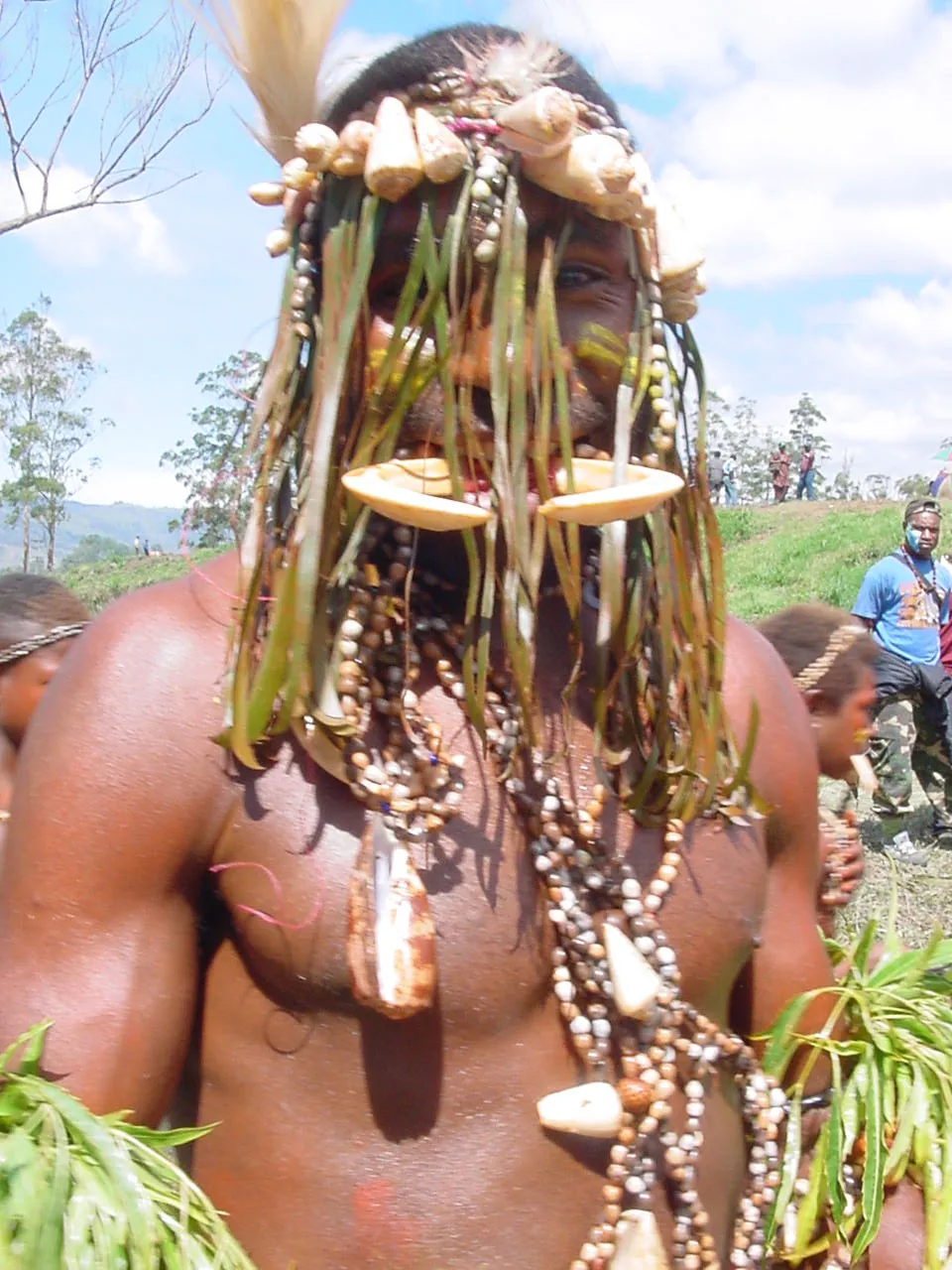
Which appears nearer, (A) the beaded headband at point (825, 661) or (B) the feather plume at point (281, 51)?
(B) the feather plume at point (281, 51)

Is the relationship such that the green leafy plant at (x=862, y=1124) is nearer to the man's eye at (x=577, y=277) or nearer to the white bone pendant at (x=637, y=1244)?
the white bone pendant at (x=637, y=1244)

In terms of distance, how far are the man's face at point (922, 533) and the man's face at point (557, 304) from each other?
6.13 m

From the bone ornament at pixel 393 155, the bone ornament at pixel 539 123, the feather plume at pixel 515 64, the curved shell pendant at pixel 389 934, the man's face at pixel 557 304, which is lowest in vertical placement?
the curved shell pendant at pixel 389 934

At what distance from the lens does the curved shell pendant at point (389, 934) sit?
1294mm

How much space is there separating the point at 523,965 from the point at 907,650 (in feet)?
20.3

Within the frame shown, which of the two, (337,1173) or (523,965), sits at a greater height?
(523,965)

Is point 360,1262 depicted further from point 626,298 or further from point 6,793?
point 6,793

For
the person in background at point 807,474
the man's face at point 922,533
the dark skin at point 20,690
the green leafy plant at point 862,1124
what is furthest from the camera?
the person in background at point 807,474

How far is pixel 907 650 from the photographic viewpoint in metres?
7.10

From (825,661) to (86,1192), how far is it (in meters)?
2.97

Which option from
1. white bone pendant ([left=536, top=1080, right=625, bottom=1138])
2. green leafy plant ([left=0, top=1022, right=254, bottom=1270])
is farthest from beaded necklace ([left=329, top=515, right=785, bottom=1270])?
green leafy plant ([left=0, top=1022, right=254, bottom=1270])

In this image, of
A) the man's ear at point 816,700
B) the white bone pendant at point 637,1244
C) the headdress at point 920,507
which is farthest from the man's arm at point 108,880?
the headdress at point 920,507

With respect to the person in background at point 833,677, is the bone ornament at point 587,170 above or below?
above

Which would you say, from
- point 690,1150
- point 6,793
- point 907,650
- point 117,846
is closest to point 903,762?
point 907,650
